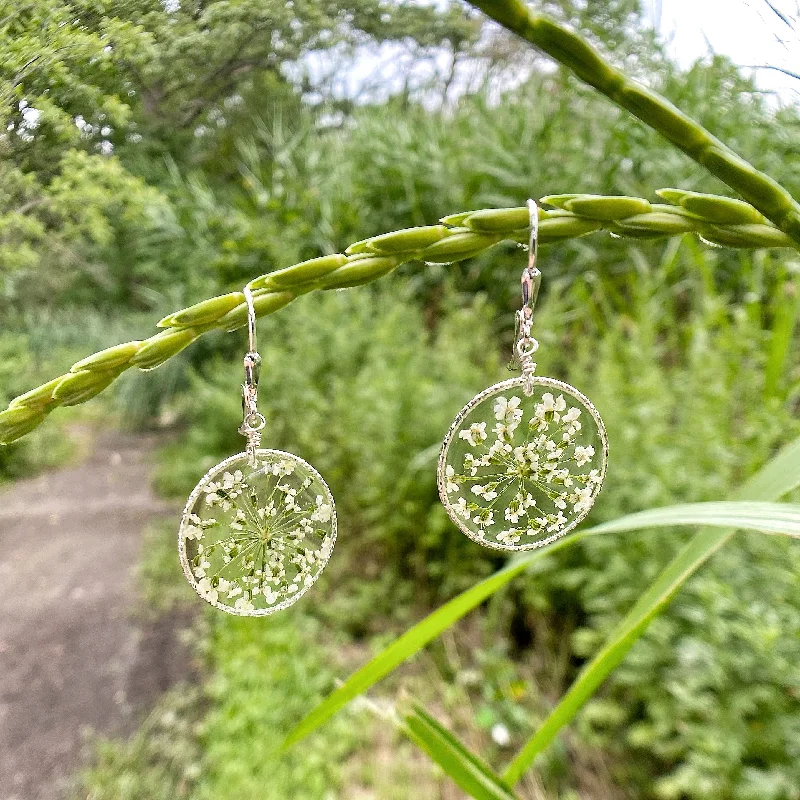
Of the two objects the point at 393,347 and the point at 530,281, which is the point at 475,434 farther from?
the point at 393,347

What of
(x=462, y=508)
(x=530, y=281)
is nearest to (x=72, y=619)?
(x=462, y=508)

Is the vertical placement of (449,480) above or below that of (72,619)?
above

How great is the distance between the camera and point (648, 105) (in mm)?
238

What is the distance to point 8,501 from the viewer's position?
71 cm

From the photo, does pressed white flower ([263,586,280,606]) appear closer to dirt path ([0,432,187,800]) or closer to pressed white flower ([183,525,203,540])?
pressed white flower ([183,525,203,540])

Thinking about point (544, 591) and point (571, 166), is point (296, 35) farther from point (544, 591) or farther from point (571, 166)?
point (571, 166)

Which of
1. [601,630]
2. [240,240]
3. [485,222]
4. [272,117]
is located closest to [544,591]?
[601,630]

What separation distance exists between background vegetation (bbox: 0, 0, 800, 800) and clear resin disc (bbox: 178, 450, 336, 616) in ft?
0.73

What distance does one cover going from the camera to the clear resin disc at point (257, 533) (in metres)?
0.40

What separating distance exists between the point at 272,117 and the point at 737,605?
789 millimetres

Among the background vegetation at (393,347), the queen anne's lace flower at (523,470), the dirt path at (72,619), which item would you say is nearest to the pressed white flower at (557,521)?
Result: the queen anne's lace flower at (523,470)

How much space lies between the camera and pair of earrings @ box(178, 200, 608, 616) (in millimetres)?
400

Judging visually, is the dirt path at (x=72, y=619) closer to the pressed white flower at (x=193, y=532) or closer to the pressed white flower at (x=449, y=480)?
the pressed white flower at (x=193, y=532)

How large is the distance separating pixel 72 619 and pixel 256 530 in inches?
28.5
